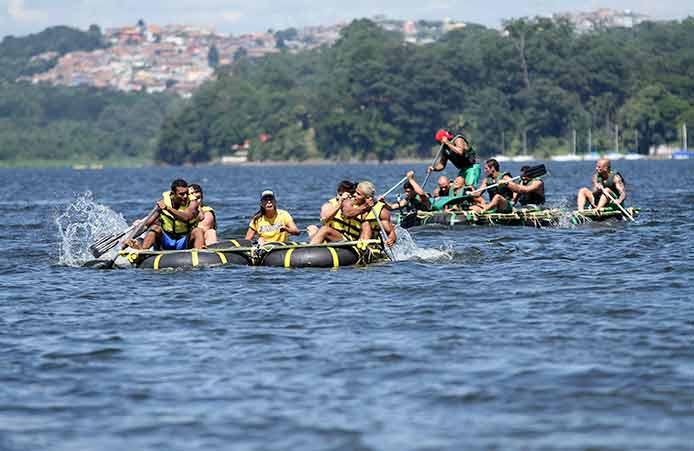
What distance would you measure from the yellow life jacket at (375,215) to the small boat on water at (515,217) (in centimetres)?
814

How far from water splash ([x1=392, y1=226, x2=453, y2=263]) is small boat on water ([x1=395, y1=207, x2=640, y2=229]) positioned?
4.47 meters

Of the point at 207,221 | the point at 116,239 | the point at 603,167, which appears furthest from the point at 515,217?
the point at 116,239

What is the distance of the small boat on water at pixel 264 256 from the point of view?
22.7 meters

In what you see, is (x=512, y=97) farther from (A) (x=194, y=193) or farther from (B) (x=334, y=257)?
(B) (x=334, y=257)

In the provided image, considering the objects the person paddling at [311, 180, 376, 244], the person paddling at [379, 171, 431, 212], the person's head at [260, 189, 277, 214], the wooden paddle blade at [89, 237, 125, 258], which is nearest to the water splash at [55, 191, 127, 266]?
the wooden paddle blade at [89, 237, 125, 258]

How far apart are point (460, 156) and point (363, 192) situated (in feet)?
31.9

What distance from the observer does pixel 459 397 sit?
12.8m

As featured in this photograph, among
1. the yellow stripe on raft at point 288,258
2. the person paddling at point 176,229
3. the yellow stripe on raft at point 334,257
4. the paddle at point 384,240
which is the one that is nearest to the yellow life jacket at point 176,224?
the person paddling at point 176,229

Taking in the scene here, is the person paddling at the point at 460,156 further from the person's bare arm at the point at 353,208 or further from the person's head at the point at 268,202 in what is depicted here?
the person's head at the point at 268,202

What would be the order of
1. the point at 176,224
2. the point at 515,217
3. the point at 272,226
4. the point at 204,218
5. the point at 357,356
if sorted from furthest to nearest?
1. the point at 515,217
2. the point at 204,218
3. the point at 272,226
4. the point at 176,224
5. the point at 357,356

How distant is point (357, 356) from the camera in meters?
14.7

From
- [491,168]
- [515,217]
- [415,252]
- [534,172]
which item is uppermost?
[491,168]

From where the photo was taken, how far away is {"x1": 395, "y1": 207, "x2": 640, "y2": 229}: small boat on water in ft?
104

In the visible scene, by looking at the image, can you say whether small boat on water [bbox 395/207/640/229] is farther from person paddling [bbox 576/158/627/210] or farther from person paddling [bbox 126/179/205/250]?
person paddling [bbox 126/179/205/250]
